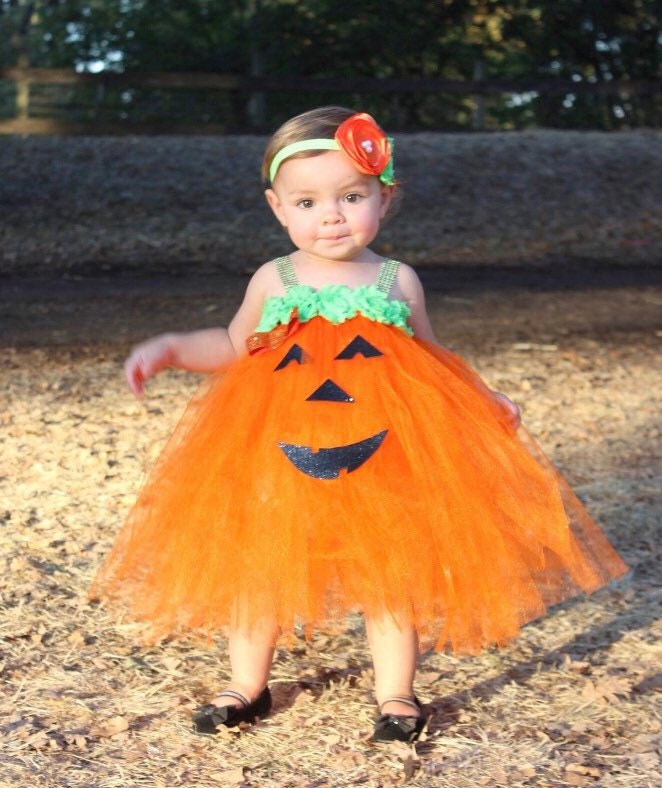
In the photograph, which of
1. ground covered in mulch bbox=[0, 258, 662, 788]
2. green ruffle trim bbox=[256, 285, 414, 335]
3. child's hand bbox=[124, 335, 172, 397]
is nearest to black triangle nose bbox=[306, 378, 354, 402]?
green ruffle trim bbox=[256, 285, 414, 335]

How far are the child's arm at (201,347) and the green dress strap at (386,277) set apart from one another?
28cm

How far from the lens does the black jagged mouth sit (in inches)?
116

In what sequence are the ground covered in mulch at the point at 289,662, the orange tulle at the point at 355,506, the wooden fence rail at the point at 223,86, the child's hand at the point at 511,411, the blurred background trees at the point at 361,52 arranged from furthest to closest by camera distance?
the blurred background trees at the point at 361,52, the wooden fence rail at the point at 223,86, the child's hand at the point at 511,411, the ground covered in mulch at the point at 289,662, the orange tulle at the point at 355,506

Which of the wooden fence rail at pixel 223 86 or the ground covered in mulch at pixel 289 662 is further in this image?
the wooden fence rail at pixel 223 86

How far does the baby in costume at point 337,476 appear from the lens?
294cm

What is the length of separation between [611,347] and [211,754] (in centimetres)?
559

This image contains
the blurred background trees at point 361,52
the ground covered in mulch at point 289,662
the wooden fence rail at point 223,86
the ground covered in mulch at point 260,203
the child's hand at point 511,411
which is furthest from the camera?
the blurred background trees at point 361,52

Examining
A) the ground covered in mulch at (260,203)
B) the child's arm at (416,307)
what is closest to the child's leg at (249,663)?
the child's arm at (416,307)

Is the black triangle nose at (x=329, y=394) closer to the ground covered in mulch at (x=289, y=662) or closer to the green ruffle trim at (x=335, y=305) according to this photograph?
the green ruffle trim at (x=335, y=305)

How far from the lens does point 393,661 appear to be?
3.16 metres

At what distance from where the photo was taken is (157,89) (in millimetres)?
20234

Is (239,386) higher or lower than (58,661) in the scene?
higher

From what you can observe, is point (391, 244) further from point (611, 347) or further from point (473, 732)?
point (473, 732)

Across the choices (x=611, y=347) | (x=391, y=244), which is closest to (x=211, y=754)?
(x=611, y=347)
